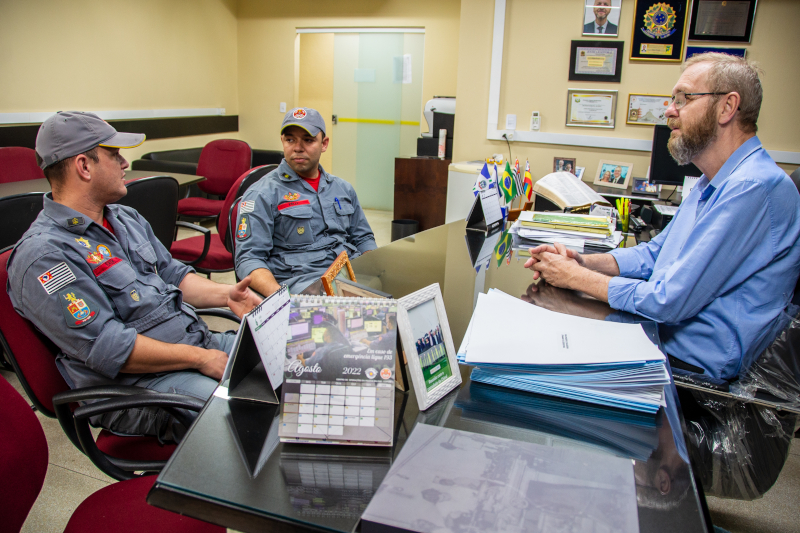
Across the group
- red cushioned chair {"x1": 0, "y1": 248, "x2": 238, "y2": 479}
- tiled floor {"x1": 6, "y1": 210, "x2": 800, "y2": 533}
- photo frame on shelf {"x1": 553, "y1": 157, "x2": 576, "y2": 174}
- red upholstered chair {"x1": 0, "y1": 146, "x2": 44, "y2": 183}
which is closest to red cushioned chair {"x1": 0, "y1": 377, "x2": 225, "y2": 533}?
red cushioned chair {"x1": 0, "y1": 248, "x2": 238, "y2": 479}

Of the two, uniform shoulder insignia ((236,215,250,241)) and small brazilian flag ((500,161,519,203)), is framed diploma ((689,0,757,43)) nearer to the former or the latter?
small brazilian flag ((500,161,519,203))

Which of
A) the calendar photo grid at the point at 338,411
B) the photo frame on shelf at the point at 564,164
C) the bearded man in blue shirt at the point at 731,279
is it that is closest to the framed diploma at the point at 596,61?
the photo frame on shelf at the point at 564,164

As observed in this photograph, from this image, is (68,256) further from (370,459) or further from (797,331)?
(797,331)

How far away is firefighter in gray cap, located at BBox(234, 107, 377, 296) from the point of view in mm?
2105

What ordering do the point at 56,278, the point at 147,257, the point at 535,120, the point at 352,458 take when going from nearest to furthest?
the point at 352,458, the point at 56,278, the point at 147,257, the point at 535,120

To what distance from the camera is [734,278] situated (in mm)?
1238

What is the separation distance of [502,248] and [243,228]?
102 cm

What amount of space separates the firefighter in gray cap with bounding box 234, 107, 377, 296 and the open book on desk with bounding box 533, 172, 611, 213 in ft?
3.12

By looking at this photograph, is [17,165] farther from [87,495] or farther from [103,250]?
[103,250]

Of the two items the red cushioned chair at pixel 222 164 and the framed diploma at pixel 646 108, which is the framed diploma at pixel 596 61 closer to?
the framed diploma at pixel 646 108

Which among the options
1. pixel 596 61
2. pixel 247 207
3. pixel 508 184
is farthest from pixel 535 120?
pixel 247 207

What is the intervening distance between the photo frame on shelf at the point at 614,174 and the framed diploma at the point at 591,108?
31 cm

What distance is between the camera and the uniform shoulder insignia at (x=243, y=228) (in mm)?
2100

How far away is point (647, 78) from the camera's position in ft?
14.0
